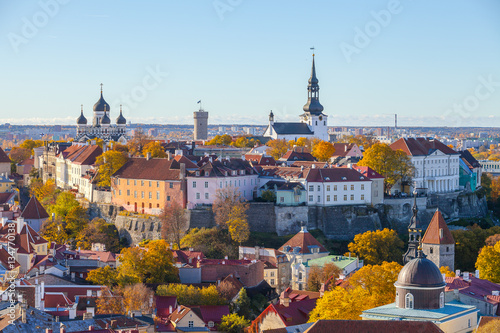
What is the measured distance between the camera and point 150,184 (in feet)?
244

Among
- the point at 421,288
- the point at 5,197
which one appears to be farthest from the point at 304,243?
the point at 5,197

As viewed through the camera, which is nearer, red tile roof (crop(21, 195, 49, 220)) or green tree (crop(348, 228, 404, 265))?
green tree (crop(348, 228, 404, 265))

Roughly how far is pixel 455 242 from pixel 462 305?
77.9 feet

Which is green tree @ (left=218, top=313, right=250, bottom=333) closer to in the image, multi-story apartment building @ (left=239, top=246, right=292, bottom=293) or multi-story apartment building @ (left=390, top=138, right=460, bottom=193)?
multi-story apartment building @ (left=239, top=246, right=292, bottom=293)

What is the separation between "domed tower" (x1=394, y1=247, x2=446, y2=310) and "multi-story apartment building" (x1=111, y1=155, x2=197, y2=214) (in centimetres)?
3232

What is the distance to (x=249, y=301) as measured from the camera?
56.7 metres

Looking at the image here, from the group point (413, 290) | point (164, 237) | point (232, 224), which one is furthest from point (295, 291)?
point (413, 290)

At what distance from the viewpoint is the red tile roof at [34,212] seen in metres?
76.5

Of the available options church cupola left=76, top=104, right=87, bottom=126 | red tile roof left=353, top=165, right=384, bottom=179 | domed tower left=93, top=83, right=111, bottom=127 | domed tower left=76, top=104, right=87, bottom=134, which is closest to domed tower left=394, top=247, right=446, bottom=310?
red tile roof left=353, top=165, right=384, bottom=179

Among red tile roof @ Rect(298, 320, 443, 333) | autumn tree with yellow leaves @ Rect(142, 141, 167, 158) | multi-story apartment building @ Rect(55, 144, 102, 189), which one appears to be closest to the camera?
red tile roof @ Rect(298, 320, 443, 333)

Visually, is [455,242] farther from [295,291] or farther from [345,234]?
[295,291]

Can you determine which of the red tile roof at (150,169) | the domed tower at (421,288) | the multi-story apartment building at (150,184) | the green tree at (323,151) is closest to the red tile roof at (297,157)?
the green tree at (323,151)

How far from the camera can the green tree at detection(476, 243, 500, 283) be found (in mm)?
59688

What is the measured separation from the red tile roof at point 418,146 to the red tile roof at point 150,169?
22444 millimetres
